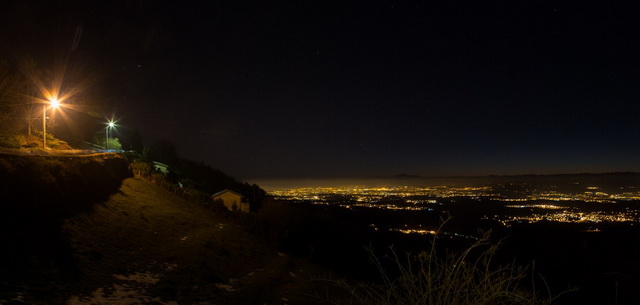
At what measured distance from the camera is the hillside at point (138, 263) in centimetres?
922

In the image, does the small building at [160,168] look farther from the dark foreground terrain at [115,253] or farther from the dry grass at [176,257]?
the dark foreground terrain at [115,253]

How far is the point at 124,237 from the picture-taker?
1471cm

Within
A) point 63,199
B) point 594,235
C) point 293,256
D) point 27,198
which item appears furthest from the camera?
point 594,235

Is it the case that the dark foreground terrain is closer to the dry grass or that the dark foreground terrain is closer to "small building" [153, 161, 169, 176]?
the dry grass

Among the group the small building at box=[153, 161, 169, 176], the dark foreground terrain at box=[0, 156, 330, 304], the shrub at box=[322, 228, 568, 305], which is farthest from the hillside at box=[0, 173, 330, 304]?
the small building at box=[153, 161, 169, 176]

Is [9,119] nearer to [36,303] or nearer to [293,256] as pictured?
[293,256]

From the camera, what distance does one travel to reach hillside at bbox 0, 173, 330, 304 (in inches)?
363

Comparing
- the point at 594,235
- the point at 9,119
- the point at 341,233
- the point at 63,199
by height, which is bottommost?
the point at 594,235

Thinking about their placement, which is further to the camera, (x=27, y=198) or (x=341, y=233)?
(x=341, y=233)

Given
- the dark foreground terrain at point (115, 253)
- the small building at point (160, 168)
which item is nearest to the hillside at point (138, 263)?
the dark foreground terrain at point (115, 253)

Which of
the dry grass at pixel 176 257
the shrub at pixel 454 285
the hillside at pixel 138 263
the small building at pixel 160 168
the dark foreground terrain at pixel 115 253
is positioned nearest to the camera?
the shrub at pixel 454 285

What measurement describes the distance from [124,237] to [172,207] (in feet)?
28.6

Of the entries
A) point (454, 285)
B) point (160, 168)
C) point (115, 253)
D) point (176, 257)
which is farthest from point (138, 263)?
point (160, 168)

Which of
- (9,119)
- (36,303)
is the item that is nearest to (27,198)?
(36,303)
